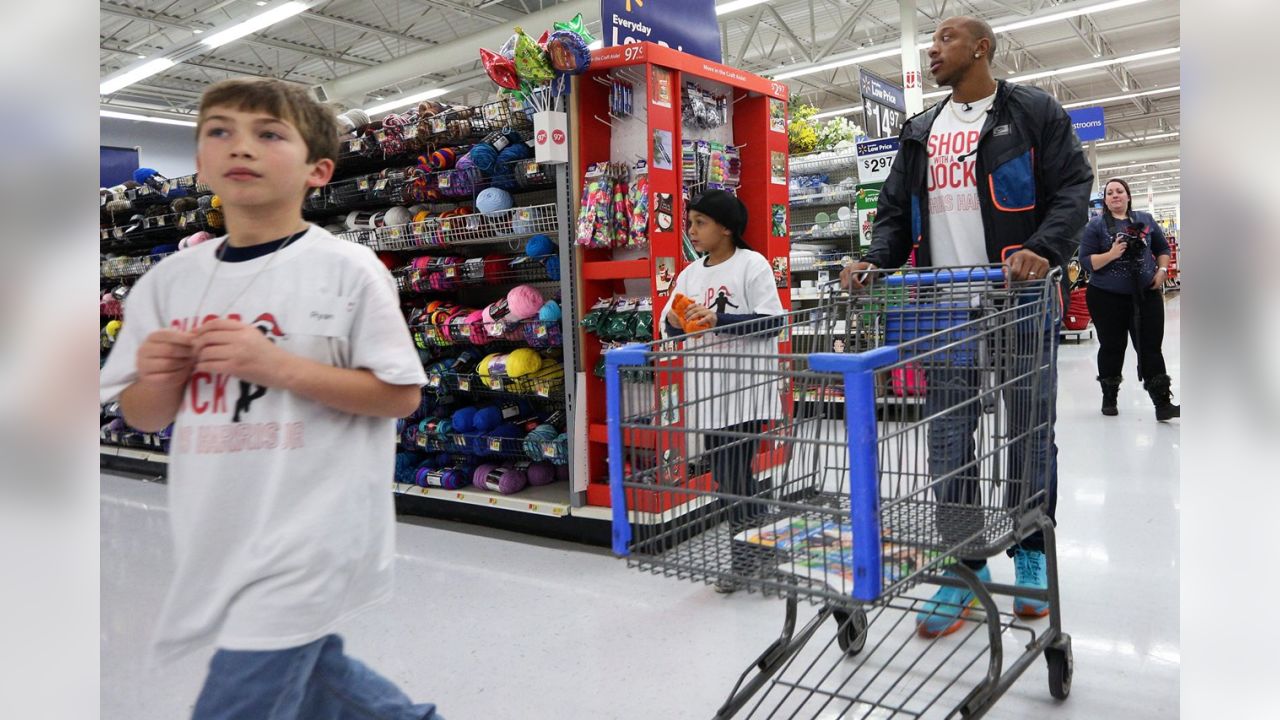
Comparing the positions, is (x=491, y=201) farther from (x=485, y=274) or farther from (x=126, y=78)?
(x=126, y=78)

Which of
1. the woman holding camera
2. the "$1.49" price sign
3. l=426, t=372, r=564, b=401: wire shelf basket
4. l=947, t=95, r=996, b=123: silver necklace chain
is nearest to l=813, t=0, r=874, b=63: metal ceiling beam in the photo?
the "$1.49" price sign

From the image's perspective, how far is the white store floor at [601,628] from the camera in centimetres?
150

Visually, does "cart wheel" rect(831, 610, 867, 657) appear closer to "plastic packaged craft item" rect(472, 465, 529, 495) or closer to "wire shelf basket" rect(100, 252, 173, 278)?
"plastic packaged craft item" rect(472, 465, 529, 495)

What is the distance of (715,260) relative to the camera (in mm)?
3197

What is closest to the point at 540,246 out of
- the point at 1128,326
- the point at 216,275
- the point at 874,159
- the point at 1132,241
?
the point at 216,275

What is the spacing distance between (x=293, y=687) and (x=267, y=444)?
0.87 ft

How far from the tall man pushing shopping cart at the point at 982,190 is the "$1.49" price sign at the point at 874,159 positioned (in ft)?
13.0

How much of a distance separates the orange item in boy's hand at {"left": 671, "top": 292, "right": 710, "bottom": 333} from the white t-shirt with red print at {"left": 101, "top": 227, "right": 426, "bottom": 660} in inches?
84.9

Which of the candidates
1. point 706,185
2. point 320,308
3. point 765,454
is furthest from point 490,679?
point 706,185

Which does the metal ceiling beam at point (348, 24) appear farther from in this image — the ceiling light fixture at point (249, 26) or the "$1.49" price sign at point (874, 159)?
the "$1.49" price sign at point (874, 159)

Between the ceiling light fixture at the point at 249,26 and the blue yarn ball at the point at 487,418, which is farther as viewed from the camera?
the blue yarn ball at the point at 487,418

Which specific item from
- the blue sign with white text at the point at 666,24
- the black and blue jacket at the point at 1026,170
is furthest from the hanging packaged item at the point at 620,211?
the black and blue jacket at the point at 1026,170

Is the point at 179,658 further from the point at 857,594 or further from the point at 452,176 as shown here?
the point at 452,176

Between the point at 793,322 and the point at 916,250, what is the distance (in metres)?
0.71
